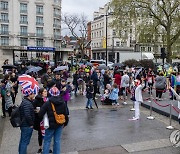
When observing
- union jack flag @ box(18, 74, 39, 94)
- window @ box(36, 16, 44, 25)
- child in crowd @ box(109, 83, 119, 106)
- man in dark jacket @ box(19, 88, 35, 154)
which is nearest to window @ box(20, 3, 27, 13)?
window @ box(36, 16, 44, 25)

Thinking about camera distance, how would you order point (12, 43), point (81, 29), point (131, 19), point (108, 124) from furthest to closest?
point (12, 43) → point (81, 29) → point (131, 19) → point (108, 124)

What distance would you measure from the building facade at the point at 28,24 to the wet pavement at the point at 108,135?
54.3 metres

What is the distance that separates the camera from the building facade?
65.0m

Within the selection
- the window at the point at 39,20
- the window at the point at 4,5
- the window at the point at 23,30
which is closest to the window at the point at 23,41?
the window at the point at 23,30

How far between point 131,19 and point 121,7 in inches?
81.3

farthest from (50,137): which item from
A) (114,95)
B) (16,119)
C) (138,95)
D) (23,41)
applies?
(23,41)

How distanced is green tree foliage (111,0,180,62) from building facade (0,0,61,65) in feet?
104

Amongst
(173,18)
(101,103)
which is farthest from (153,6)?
(101,103)

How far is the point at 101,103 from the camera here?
14352mm

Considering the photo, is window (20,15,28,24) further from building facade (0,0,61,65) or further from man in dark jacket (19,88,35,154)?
man in dark jacket (19,88,35,154)

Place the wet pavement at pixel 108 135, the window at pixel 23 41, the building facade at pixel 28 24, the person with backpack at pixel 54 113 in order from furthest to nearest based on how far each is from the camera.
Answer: the window at pixel 23 41 < the building facade at pixel 28 24 < the wet pavement at pixel 108 135 < the person with backpack at pixel 54 113

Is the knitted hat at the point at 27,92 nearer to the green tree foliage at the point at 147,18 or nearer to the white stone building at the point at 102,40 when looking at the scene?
the green tree foliage at the point at 147,18

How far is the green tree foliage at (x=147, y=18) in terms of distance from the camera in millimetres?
35062

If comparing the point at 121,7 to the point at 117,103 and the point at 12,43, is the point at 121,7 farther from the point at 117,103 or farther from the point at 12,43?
the point at 12,43
